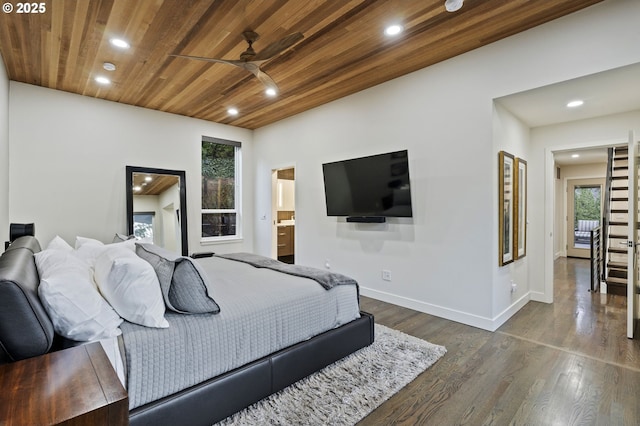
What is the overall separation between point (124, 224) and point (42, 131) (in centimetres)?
155

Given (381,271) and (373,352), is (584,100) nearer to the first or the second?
(381,271)

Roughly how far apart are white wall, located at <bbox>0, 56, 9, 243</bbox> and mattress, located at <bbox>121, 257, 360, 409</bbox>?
2.67 m

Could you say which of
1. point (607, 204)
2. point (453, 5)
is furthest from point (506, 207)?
point (607, 204)

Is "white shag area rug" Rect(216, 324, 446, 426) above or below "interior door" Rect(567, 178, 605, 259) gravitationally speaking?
below

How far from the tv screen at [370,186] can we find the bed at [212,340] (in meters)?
1.56

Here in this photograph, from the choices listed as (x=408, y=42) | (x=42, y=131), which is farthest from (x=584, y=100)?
(x=42, y=131)

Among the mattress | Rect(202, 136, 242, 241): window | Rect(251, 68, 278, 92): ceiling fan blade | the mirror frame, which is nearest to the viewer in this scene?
the mattress

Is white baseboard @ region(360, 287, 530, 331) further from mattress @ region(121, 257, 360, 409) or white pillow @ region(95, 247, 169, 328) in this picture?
white pillow @ region(95, 247, 169, 328)

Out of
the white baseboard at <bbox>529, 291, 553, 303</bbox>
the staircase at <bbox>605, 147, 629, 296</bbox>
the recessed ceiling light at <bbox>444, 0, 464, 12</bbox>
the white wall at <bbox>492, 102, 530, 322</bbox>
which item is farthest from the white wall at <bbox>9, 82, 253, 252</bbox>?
the staircase at <bbox>605, 147, 629, 296</bbox>

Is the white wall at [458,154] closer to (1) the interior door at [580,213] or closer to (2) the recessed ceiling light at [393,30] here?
(2) the recessed ceiling light at [393,30]

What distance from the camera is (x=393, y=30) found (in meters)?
2.81

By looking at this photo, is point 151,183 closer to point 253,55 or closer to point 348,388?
point 253,55

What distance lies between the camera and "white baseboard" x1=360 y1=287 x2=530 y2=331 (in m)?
3.21

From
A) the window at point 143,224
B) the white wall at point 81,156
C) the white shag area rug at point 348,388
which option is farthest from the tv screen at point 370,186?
the window at point 143,224
